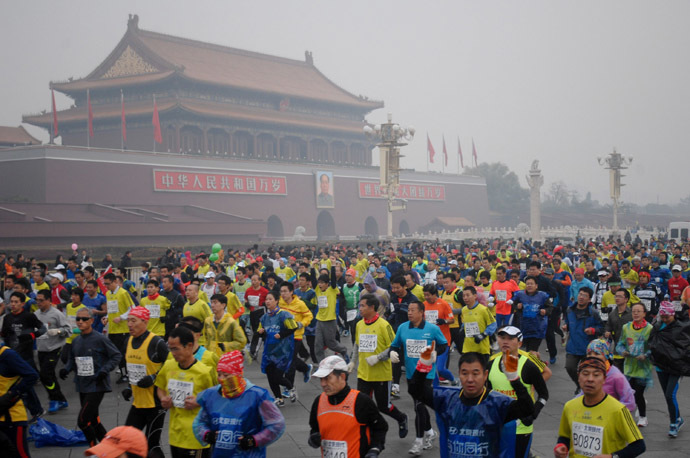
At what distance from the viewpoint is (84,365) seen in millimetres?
5734

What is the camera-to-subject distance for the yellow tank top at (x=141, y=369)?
5180mm

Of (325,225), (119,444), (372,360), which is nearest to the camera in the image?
(119,444)

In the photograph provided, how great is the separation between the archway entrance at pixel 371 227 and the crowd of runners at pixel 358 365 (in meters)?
31.7

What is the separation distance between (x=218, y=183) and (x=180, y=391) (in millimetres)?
30855

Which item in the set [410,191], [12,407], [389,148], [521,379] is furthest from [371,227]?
[521,379]

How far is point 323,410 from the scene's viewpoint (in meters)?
3.91

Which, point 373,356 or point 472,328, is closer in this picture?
point 373,356

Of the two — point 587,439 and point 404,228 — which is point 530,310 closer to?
point 587,439

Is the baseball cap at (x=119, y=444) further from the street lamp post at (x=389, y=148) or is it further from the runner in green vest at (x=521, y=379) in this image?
the street lamp post at (x=389, y=148)

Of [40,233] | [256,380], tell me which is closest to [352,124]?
[40,233]

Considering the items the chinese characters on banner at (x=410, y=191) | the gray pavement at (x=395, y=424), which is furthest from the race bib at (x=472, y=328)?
the chinese characters on banner at (x=410, y=191)

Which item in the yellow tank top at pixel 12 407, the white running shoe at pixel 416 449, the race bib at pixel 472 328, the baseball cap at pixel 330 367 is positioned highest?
the baseball cap at pixel 330 367

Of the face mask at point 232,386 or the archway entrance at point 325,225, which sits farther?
the archway entrance at point 325,225

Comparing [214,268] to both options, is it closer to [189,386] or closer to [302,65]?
[189,386]
